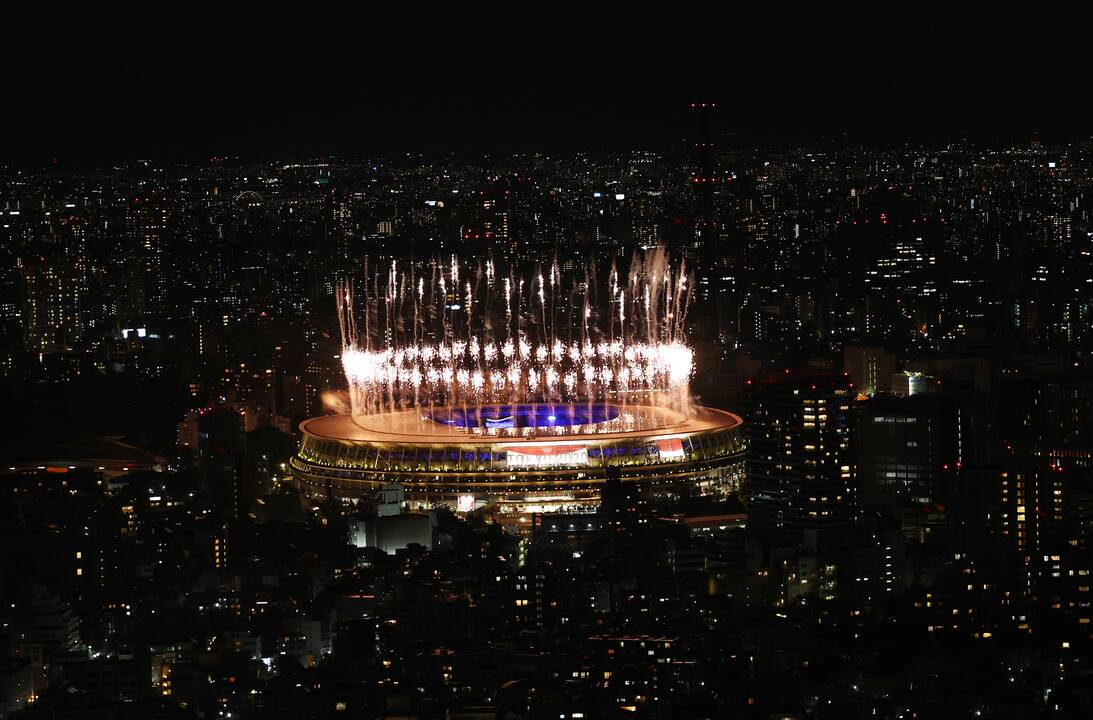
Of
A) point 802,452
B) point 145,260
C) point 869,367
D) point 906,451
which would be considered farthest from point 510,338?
point 145,260

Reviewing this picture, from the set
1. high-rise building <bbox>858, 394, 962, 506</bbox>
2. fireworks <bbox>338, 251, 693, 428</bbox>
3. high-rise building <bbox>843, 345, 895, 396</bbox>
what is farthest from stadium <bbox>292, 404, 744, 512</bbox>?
high-rise building <bbox>843, 345, 895, 396</bbox>

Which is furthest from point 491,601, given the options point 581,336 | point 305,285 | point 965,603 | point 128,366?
point 305,285

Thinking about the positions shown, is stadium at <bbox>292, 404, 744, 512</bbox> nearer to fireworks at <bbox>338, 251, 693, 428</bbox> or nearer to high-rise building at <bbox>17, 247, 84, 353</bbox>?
fireworks at <bbox>338, 251, 693, 428</bbox>

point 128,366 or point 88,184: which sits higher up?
point 88,184

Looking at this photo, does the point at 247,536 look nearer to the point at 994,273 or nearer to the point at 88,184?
the point at 88,184

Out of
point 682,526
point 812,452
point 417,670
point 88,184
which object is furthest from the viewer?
point 88,184

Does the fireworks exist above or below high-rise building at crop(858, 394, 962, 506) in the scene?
above

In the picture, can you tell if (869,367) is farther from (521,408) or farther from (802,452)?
(521,408)
